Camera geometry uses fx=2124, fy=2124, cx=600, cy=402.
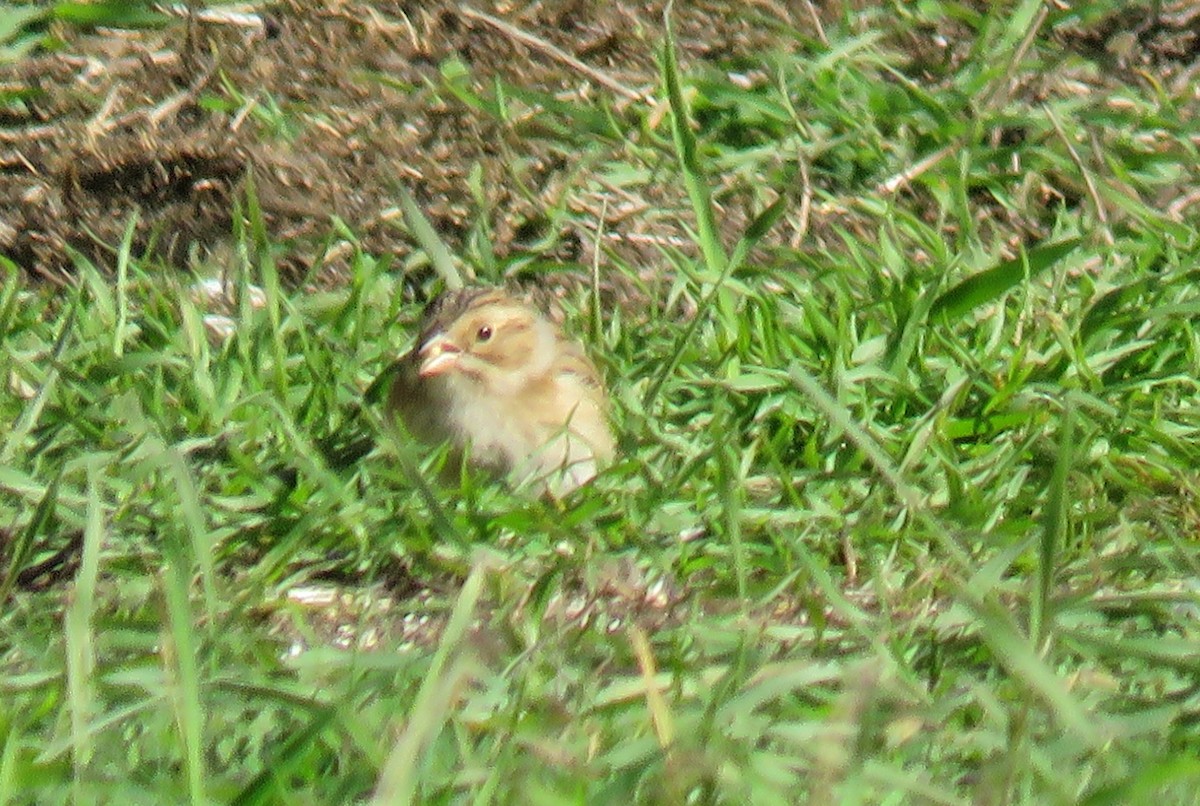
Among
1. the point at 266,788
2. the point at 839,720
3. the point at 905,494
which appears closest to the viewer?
the point at 839,720

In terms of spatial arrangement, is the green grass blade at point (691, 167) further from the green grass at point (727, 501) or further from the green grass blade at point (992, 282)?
the green grass blade at point (992, 282)

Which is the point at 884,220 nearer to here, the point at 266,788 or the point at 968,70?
the point at 968,70

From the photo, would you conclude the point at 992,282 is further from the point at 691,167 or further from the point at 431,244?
the point at 431,244

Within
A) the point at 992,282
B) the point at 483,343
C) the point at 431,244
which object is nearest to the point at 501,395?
the point at 483,343

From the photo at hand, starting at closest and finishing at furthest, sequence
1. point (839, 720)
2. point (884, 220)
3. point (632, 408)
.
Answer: point (839, 720)
point (632, 408)
point (884, 220)

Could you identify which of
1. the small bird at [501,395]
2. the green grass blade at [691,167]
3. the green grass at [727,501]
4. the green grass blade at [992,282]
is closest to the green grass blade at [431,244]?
the green grass at [727,501]

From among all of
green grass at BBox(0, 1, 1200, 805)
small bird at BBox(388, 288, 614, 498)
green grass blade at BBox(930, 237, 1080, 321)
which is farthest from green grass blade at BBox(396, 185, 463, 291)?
green grass blade at BBox(930, 237, 1080, 321)

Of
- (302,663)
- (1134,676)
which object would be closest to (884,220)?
(1134,676)

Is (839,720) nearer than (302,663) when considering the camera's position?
Yes
